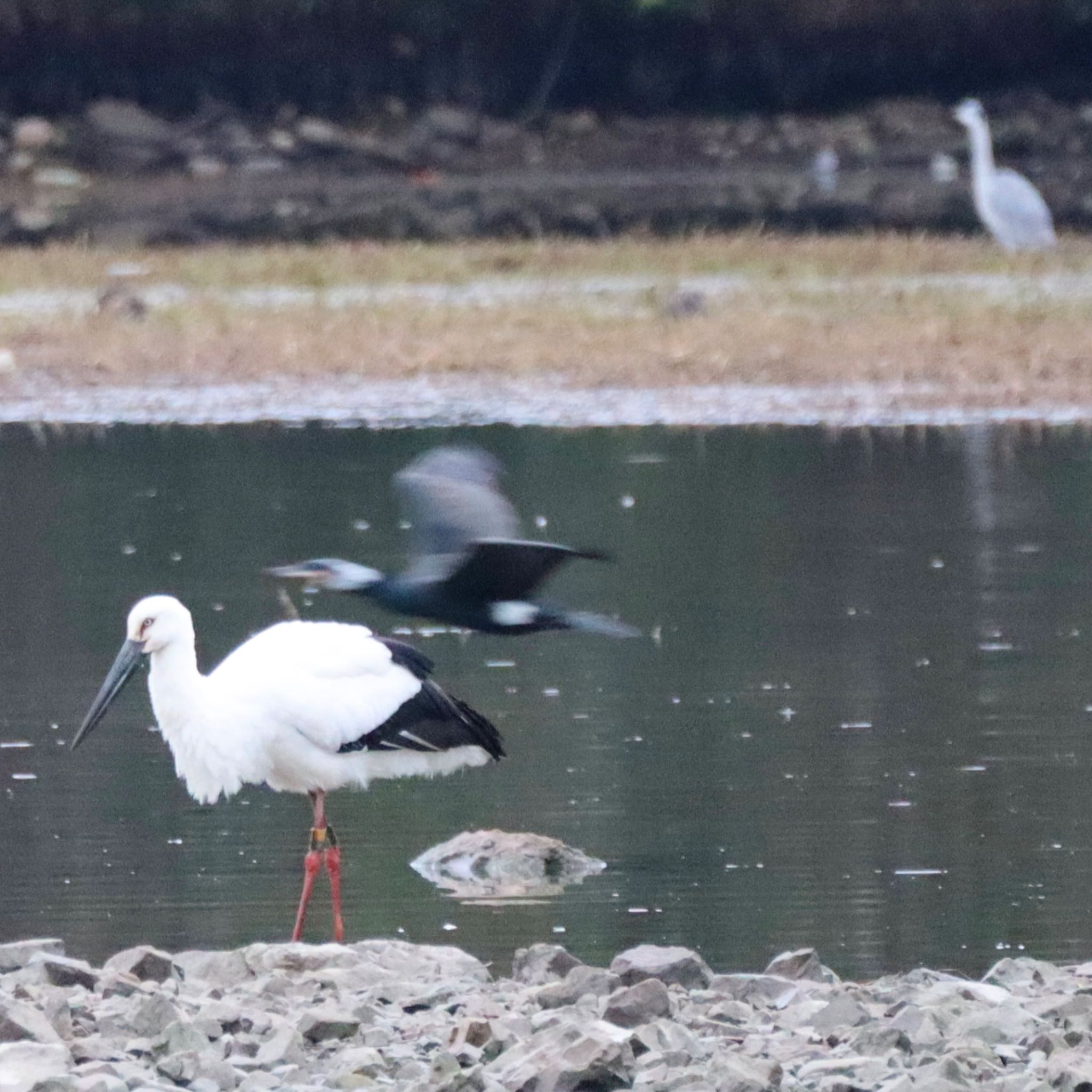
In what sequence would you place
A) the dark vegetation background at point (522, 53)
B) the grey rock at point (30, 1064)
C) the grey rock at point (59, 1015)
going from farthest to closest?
the dark vegetation background at point (522, 53), the grey rock at point (59, 1015), the grey rock at point (30, 1064)

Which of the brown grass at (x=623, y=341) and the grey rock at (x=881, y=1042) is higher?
the grey rock at (x=881, y=1042)

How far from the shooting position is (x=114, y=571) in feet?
38.5

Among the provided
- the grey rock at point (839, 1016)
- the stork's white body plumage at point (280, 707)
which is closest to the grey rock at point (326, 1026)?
the grey rock at point (839, 1016)

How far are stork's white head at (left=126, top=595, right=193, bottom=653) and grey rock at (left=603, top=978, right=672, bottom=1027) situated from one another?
2.06m

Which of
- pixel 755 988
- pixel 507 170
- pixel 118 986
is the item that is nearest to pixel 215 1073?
pixel 118 986

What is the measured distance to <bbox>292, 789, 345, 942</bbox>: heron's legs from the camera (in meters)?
6.80

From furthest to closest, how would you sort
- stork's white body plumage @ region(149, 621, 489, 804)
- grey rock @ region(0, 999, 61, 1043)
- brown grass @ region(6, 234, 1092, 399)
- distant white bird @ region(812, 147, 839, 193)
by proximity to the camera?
1. distant white bird @ region(812, 147, 839, 193)
2. brown grass @ region(6, 234, 1092, 399)
3. stork's white body plumage @ region(149, 621, 489, 804)
4. grey rock @ region(0, 999, 61, 1043)

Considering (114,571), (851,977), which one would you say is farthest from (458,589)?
(114,571)

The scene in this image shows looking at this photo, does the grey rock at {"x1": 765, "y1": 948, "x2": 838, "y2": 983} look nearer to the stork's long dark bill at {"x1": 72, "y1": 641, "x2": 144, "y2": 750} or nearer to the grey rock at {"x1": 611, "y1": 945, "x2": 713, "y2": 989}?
the grey rock at {"x1": 611, "y1": 945, "x2": 713, "y2": 989}

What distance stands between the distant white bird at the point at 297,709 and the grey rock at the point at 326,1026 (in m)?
1.62

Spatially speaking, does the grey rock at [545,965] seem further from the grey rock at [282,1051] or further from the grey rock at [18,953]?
the grey rock at [18,953]

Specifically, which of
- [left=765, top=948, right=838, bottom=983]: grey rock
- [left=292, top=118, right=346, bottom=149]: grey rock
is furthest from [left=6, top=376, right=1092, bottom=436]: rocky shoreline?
[left=292, top=118, right=346, bottom=149]: grey rock

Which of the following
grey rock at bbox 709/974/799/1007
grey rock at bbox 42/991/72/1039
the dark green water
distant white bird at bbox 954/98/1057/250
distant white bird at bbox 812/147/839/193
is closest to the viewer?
grey rock at bbox 42/991/72/1039

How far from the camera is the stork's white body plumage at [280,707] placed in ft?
23.9
